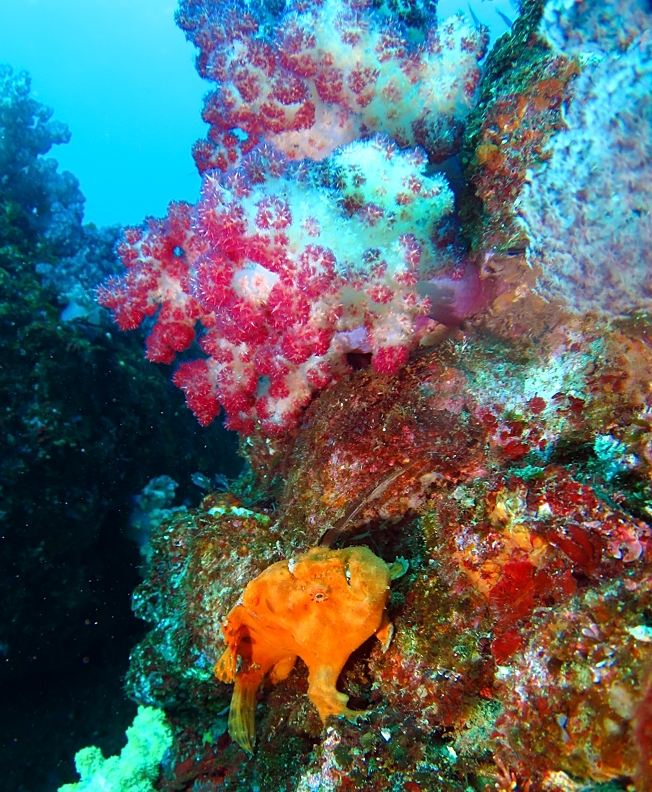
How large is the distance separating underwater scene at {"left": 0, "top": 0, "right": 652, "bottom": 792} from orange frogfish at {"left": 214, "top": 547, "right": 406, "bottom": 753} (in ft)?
0.04

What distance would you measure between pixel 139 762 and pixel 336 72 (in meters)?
4.20

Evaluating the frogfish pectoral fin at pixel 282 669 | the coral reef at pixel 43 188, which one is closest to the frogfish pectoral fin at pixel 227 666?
the frogfish pectoral fin at pixel 282 669

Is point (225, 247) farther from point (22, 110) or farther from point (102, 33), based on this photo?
point (102, 33)

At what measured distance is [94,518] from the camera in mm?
4949

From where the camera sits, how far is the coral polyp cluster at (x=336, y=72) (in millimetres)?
2672

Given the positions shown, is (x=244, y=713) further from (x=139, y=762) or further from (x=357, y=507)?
(x=357, y=507)

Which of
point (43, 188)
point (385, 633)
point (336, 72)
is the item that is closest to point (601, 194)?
point (336, 72)

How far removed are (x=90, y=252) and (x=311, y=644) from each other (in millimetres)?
6777

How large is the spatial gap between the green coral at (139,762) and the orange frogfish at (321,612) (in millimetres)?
1057

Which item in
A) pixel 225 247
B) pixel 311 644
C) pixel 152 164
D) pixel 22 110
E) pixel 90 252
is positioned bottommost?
pixel 311 644

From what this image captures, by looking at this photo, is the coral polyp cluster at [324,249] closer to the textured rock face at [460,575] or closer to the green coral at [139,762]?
the textured rock face at [460,575]

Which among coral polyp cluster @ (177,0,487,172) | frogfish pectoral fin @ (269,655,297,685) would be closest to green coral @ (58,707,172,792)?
frogfish pectoral fin @ (269,655,297,685)

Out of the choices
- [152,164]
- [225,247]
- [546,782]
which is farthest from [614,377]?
[152,164]

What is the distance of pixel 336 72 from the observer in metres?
2.69
